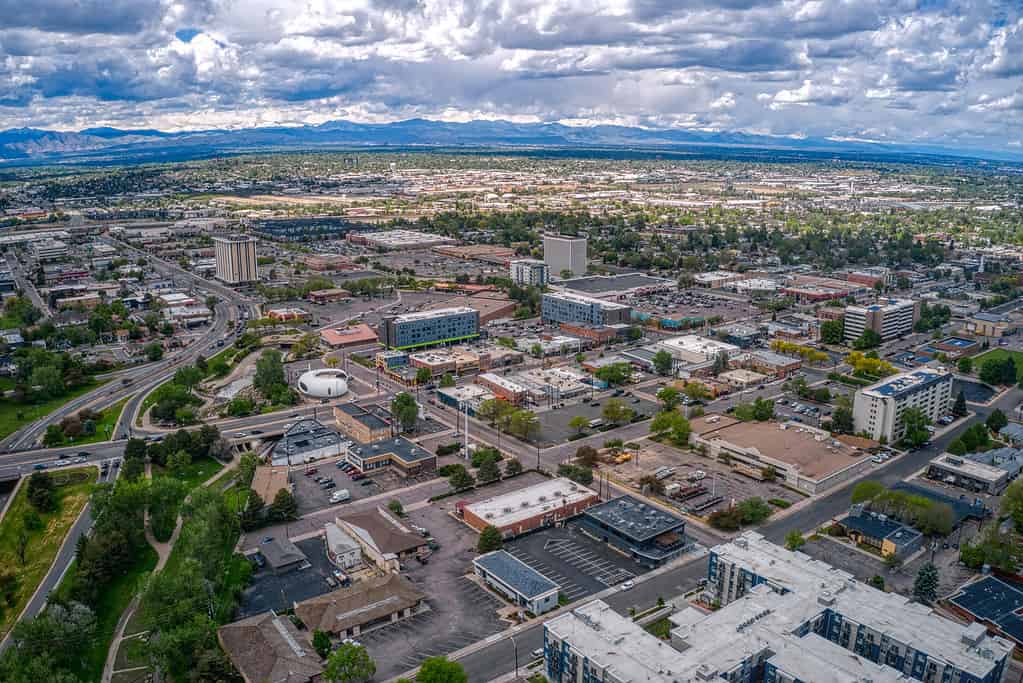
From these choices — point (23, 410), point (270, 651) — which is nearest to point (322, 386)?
point (23, 410)

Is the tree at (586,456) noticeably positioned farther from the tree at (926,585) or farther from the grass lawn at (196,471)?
the grass lawn at (196,471)

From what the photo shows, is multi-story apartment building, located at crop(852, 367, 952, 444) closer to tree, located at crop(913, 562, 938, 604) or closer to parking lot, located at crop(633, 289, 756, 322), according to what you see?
tree, located at crop(913, 562, 938, 604)

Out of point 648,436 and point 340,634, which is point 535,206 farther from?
point 340,634

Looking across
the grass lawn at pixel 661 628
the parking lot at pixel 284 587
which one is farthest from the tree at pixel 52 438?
the grass lawn at pixel 661 628

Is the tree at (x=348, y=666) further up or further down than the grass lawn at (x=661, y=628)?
further up

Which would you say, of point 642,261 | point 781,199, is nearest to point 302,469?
point 642,261

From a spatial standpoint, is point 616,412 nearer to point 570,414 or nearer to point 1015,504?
point 570,414

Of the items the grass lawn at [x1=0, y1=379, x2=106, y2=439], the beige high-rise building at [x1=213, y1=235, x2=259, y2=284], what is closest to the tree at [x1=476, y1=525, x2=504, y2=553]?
the grass lawn at [x1=0, y1=379, x2=106, y2=439]
